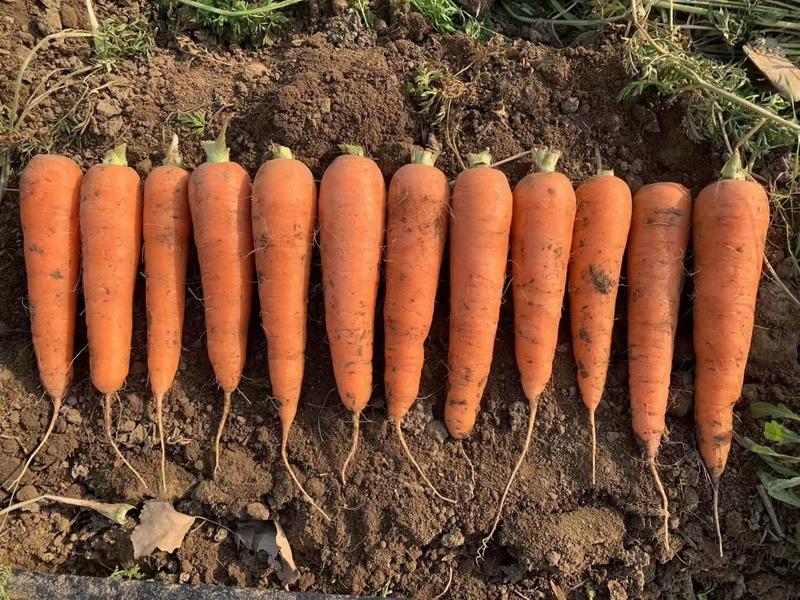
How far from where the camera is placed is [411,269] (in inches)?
94.7

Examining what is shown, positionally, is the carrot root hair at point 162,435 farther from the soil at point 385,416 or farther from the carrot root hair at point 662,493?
the carrot root hair at point 662,493

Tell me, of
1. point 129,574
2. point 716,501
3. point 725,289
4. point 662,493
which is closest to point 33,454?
point 129,574

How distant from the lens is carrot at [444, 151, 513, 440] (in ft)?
7.75

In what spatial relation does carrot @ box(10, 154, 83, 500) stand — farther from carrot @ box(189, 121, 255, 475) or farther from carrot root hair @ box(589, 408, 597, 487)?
carrot root hair @ box(589, 408, 597, 487)

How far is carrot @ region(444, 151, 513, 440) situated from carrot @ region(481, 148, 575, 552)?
0.07 meters

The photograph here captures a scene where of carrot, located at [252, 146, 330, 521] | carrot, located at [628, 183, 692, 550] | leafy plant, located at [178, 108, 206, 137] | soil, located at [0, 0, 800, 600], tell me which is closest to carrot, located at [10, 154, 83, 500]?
soil, located at [0, 0, 800, 600]

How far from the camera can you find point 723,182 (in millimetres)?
2367

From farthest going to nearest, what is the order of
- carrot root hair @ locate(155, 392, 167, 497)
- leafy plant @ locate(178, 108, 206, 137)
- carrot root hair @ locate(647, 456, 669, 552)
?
leafy plant @ locate(178, 108, 206, 137)
carrot root hair @ locate(155, 392, 167, 497)
carrot root hair @ locate(647, 456, 669, 552)

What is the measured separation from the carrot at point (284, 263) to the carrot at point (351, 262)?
0.29 feet

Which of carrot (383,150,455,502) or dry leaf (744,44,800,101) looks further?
dry leaf (744,44,800,101)

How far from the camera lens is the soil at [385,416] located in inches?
93.2

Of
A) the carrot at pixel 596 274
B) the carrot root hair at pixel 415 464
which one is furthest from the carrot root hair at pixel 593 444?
the carrot root hair at pixel 415 464

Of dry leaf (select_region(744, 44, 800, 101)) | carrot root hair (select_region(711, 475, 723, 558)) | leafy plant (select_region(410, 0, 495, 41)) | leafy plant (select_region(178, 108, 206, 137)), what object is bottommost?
carrot root hair (select_region(711, 475, 723, 558))

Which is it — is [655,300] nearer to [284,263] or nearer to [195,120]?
[284,263]
